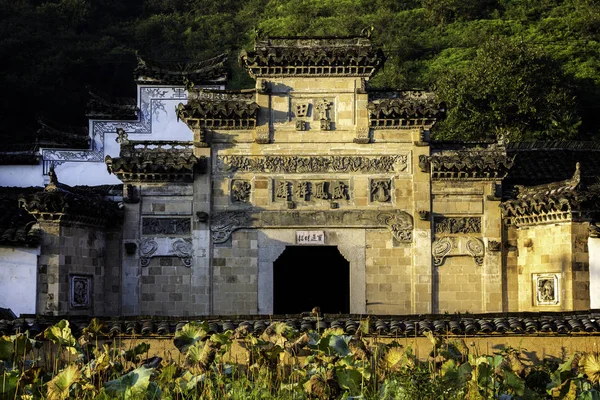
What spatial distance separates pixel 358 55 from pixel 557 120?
1611 cm

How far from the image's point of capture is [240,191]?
70.4 ft

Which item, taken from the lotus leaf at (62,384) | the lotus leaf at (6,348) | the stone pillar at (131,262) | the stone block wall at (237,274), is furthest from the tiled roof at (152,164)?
the lotus leaf at (62,384)

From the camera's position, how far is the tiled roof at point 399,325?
14.8 m

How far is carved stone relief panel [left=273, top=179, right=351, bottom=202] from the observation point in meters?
21.3

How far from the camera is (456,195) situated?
2141cm

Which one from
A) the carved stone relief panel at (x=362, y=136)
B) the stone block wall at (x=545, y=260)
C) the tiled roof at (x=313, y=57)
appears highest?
the tiled roof at (x=313, y=57)

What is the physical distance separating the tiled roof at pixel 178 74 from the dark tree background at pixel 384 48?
3732 mm

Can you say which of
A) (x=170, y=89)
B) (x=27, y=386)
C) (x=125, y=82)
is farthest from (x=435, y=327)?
(x=125, y=82)

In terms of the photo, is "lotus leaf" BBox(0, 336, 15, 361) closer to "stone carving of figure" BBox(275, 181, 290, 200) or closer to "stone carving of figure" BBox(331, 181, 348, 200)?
"stone carving of figure" BBox(275, 181, 290, 200)

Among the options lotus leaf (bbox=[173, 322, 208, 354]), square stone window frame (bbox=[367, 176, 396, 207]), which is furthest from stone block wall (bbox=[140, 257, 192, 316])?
lotus leaf (bbox=[173, 322, 208, 354])

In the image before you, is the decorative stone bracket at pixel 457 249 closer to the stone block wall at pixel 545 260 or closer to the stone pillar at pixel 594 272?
the stone block wall at pixel 545 260

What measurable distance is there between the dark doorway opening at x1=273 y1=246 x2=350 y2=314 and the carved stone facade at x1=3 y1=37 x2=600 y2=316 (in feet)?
13.1

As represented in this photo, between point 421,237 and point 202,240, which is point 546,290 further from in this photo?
point 202,240

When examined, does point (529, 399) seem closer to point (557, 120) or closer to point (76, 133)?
point (76, 133)
